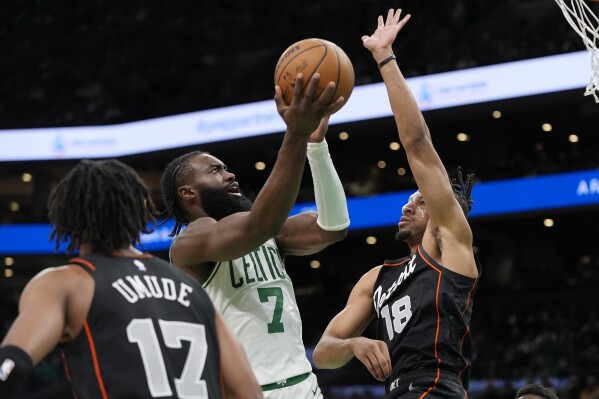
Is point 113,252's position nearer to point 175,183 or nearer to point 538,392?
point 175,183

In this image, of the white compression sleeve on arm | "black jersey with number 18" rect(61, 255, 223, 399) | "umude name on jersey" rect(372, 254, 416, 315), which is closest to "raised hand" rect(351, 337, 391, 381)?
"umude name on jersey" rect(372, 254, 416, 315)

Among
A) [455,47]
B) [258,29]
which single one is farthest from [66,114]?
[455,47]

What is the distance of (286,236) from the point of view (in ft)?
15.0

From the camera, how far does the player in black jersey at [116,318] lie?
8.71 feet

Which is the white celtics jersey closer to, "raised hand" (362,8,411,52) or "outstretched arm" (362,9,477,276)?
"outstretched arm" (362,9,477,276)

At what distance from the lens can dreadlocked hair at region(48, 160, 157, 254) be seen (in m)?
2.90

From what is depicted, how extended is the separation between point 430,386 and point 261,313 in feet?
2.68

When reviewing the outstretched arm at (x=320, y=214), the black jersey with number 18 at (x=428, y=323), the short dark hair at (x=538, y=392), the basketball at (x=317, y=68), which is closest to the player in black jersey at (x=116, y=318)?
the basketball at (x=317, y=68)

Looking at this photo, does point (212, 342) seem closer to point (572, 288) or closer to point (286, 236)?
point (286, 236)

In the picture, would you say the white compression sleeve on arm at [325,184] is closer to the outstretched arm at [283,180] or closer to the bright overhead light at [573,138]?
the outstretched arm at [283,180]

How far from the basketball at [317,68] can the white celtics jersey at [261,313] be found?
33.5 inches

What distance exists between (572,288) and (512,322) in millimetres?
1299

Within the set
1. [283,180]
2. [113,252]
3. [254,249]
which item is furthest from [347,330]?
[113,252]

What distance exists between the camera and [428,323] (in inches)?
176
